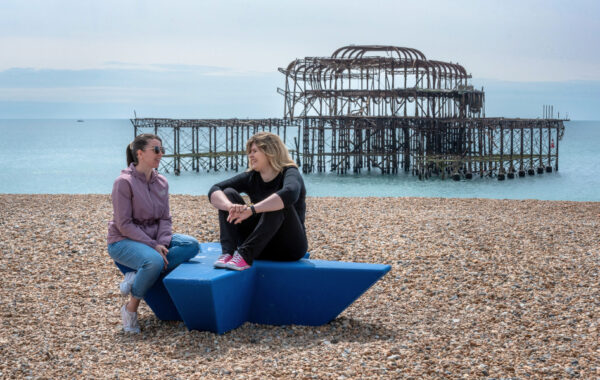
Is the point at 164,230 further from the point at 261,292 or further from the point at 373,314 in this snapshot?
the point at 373,314

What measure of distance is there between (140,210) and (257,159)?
1067 millimetres

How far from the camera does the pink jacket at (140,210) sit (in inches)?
220

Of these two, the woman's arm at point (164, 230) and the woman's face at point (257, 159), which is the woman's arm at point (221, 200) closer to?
the woman's face at point (257, 159)

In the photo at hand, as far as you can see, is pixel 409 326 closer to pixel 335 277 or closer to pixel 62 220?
pixel 335 277

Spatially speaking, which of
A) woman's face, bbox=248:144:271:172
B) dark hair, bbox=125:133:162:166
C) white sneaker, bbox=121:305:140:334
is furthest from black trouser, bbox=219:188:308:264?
white sneaker, bbox=121:305:140:334

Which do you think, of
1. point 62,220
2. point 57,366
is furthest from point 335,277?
point 62,220

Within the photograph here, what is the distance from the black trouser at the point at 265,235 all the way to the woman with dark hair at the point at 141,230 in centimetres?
41

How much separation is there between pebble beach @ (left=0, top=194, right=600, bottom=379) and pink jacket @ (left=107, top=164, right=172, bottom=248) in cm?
82

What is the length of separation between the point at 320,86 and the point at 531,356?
1344 inches

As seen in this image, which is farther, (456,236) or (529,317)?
(456,236)

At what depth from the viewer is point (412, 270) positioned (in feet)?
25.6

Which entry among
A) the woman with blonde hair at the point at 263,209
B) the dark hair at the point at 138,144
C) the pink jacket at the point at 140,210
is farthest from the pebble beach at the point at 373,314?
the dark hair at the point at 138,144

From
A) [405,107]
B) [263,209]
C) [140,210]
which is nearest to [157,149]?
[140,210]

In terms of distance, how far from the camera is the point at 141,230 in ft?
18.7
